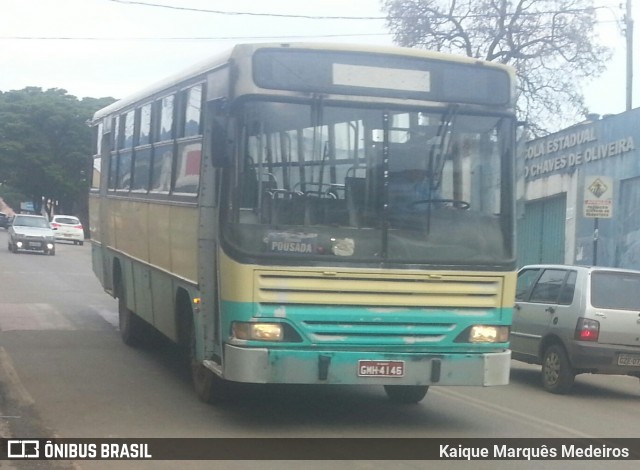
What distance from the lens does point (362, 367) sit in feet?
28.1

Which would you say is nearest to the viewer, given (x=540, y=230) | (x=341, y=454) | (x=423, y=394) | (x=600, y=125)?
(x=341, y=454)

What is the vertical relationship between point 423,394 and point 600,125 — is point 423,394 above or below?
below

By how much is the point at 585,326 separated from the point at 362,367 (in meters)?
4.52

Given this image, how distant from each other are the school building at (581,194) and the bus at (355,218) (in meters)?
11.4

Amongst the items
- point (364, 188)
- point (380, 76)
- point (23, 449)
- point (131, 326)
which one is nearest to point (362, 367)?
point (364, 188)

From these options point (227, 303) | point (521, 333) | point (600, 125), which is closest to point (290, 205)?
point (227, 303)

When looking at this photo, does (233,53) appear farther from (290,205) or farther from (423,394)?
(423,394)

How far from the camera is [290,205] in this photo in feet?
28.0

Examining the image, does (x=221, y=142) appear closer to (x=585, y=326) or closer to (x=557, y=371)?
(x=585, y=326)

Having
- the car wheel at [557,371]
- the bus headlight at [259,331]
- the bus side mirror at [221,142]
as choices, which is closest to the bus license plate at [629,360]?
the car wheel at [557,371]

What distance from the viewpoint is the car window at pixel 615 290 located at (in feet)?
40.1

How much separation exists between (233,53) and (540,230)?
19.8m

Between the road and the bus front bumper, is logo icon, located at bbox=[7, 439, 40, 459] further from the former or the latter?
the bus front bumper

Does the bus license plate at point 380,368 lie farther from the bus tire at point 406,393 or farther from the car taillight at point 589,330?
the car taillight at point 589,330
